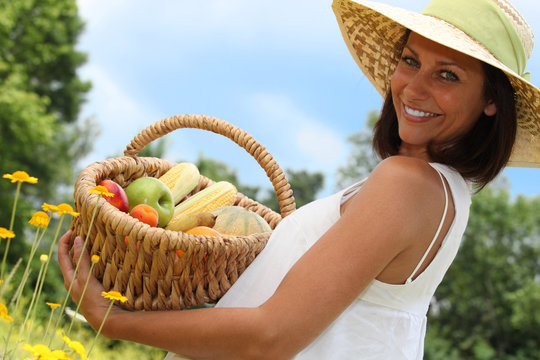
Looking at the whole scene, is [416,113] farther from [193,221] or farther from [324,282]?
[193,221]

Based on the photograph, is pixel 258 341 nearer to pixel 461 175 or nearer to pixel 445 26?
pixel 461 175

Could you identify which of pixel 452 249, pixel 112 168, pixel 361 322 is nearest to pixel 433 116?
pixel 452 249

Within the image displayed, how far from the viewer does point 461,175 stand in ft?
6.37

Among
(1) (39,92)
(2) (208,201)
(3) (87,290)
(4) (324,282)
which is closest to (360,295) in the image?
(4) (324,282)

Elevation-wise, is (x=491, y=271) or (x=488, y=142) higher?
(x=488, y=142)

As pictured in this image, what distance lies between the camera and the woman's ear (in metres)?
1.94

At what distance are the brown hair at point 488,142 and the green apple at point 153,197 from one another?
98 cm

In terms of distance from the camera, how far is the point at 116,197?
1.95 metres

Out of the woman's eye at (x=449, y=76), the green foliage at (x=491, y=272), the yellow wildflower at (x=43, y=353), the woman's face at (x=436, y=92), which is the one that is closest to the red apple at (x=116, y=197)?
the yellow wildflower at (x=43, y=353)

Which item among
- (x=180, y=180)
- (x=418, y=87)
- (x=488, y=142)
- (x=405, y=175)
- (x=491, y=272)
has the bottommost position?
(x=491, y=272)

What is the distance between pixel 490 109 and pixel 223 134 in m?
1.08

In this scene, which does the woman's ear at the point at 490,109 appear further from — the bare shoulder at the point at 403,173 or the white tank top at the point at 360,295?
the bare shoulder at the point at 403,173

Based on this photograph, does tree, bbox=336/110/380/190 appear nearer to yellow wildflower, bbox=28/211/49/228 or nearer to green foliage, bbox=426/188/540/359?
green foliage, bbox=426/188/540/359

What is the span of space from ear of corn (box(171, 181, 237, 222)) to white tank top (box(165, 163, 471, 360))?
0.44 metres
